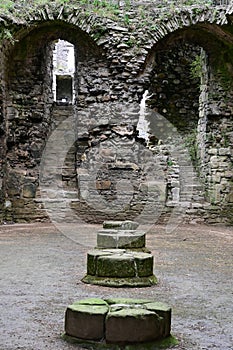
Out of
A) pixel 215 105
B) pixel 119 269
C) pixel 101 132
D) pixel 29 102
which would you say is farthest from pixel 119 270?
pixel 215 105

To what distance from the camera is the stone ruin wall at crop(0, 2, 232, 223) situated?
12.0 meters

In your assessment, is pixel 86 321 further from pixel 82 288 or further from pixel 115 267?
pixel 115 267

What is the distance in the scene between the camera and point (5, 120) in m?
12.0

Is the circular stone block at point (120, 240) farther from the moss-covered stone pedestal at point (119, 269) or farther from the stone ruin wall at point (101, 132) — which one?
the stone ruin wall at point (101, 132)

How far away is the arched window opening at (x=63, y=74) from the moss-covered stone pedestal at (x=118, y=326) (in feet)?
58.6

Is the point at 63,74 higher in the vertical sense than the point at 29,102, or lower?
higher

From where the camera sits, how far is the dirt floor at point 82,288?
3.27m

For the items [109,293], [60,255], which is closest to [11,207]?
[60,255]

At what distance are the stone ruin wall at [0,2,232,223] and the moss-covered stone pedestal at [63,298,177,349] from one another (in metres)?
8.76

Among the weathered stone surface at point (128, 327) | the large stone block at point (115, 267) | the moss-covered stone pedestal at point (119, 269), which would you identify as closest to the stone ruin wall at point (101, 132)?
the moss-covered stone pedestal at point (119, 269)

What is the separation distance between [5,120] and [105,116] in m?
2.28

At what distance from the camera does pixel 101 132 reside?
12188mm

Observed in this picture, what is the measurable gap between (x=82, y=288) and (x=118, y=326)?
1.78 m

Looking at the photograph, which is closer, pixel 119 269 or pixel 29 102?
pixel 119 269
